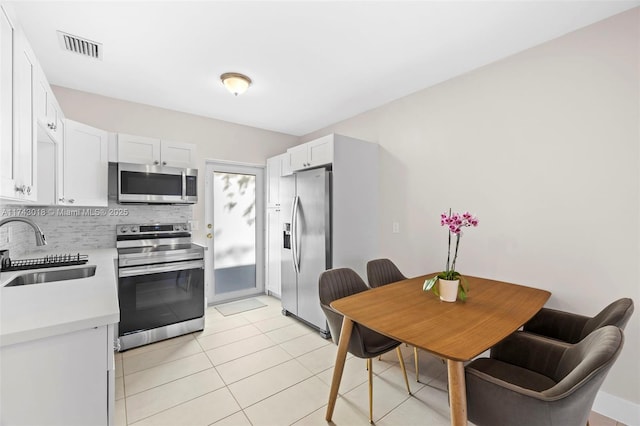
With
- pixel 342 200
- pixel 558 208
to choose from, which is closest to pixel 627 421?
pixel 558 208

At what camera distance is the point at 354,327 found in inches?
70.0

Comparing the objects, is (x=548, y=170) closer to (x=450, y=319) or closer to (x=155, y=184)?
(x=450, y=319)

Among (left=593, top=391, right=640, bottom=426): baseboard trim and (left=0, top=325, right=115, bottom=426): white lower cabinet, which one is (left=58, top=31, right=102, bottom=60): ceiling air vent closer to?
(left=0, top=325, right=115, bottom=426): white lower cabinet

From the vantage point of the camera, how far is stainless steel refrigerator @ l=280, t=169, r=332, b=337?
118 inches

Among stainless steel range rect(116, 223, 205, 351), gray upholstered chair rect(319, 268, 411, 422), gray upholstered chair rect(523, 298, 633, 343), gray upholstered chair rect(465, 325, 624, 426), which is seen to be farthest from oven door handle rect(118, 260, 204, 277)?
gray upholstered chair rect(523, 298, 633, 343)

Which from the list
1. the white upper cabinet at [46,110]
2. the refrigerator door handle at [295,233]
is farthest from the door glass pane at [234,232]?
the white upper cabinet at [46,110]

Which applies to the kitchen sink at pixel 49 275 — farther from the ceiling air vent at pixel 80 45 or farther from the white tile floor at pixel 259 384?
the ceiling air vent at pixel 80 45

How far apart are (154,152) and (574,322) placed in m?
3.95

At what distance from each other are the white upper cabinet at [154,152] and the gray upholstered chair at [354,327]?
2.30 meters

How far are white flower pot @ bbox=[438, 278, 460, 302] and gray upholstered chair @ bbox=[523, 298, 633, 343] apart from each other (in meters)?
0.62

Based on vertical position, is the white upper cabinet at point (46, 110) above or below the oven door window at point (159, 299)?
above

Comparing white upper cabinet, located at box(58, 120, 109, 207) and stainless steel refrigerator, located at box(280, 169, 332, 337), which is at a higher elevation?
white upper cabinet, located at box(58, 120, 109, 207)

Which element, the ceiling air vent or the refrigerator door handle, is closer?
the ceiling air vent

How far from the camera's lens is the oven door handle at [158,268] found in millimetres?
2648
